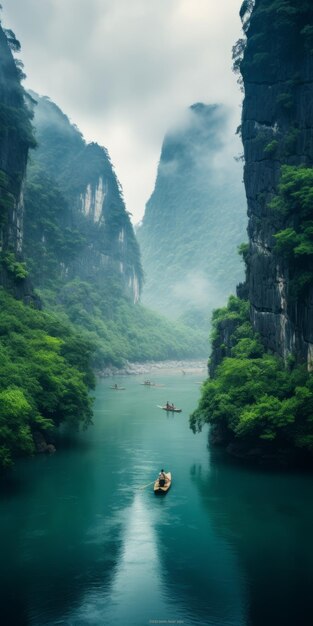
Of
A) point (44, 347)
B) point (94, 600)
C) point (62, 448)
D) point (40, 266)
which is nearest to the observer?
point (94, 600)

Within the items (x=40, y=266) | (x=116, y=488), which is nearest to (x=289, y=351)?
(x=116, y=488)

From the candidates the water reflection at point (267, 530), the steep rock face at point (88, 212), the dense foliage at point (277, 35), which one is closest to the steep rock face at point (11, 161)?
the dense foliage at point (277, 35)

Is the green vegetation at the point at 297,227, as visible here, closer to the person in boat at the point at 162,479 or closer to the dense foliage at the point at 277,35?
the dense foliage at the point at 277,35

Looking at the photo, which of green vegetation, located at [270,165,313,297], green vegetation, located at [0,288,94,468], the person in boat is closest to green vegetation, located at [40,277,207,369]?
green vegetation, located at [0,288,94,468]

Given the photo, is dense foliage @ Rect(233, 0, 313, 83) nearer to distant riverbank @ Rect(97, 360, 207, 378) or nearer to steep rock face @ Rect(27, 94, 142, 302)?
distant riverbank @ Rect(97, 360, 207, 378)

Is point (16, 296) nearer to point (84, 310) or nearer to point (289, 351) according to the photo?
point (289, 351)

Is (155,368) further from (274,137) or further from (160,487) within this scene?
(160,487)
